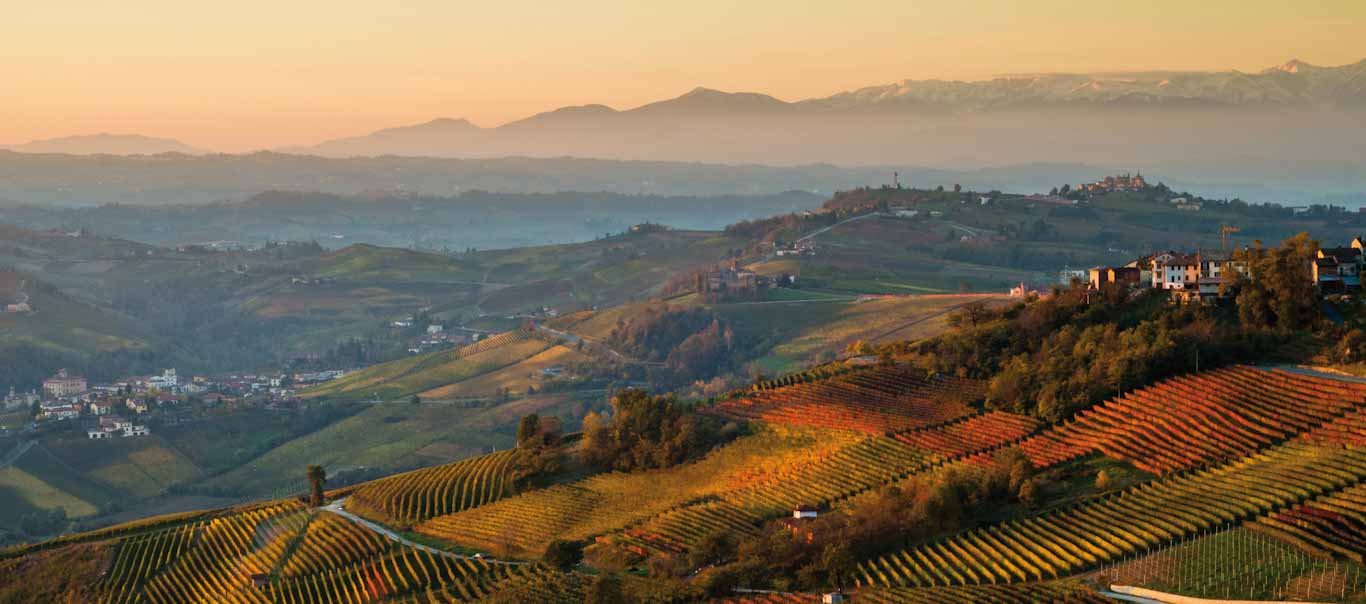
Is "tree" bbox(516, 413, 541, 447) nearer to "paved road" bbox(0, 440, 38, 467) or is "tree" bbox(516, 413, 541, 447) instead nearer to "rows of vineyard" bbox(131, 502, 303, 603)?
"rows of vineyard" bbox(131, 502, 303, 603)

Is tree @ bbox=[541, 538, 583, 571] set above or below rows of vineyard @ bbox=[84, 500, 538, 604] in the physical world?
above

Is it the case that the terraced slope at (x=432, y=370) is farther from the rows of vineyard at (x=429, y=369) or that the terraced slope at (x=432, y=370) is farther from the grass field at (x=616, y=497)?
the grass field at (x=616, y=497)

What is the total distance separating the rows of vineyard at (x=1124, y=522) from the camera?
37.3 meters

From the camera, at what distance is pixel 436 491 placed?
62250mm

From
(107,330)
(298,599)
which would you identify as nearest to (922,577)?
(298,599)

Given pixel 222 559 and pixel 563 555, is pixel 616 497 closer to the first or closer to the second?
pixel 563 555

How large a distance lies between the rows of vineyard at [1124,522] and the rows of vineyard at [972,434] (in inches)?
356

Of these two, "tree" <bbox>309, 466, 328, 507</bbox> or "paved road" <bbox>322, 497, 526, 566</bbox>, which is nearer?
"paved road" <bbox>322, 497, 526, 566</bbox>

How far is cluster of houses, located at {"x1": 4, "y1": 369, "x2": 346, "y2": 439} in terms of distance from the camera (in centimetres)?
11819

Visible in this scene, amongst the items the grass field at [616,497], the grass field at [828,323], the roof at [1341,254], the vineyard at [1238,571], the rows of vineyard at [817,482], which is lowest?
the grass field at [828,323]

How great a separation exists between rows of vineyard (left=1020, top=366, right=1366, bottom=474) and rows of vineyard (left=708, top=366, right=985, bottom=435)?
6721mm

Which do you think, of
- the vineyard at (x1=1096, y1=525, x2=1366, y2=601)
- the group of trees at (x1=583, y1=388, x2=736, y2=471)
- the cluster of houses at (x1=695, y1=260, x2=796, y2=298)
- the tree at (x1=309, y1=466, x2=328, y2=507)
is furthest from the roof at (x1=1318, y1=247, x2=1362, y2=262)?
the cluster of houses at (x1=695, y1=260, x2=796, y2=298)

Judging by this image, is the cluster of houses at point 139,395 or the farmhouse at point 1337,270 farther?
the cluster of houses at point 139,395

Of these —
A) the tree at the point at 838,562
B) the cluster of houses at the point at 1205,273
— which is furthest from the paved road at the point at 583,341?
the tree at the point at 838,562
